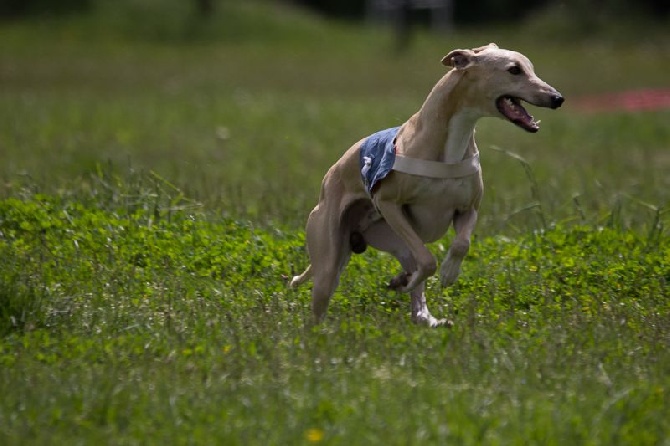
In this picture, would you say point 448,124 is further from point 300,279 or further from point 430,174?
point 300,279

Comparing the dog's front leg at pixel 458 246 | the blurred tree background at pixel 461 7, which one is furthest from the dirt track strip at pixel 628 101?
the blurred tree background at pixel 461 7

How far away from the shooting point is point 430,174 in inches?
261

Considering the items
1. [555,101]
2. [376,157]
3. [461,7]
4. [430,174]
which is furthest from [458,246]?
[461,7]

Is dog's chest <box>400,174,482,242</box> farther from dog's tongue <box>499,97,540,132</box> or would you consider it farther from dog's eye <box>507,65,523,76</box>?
dog's eye <box>507,65,523,76</box>

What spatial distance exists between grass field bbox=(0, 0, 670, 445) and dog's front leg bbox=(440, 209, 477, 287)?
0.89 feet

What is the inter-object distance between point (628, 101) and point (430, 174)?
56.1 feet

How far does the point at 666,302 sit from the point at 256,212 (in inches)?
160

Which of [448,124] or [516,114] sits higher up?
[516,114]

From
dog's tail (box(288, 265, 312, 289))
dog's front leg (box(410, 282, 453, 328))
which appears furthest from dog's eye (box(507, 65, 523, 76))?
dog's tail (box(288, 265, 312, 289))

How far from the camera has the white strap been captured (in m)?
6.61

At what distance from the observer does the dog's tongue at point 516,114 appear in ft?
20.9

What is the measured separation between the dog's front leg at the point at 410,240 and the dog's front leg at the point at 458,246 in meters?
0.12

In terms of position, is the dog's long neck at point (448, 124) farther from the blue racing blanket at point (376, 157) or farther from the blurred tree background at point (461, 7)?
the blurred tree background at point (461, 7)

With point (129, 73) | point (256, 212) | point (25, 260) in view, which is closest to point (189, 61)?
→ point (129, 73)
